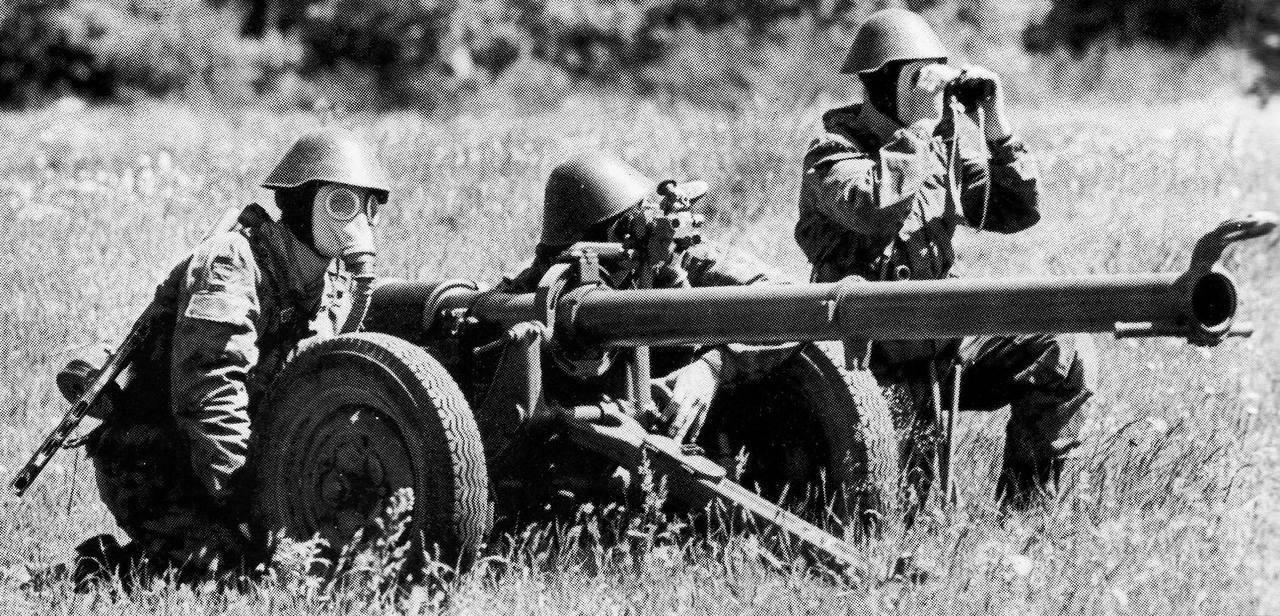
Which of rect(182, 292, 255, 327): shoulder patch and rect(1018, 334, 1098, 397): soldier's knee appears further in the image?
rect(1018, 334, 1098, 397): soldier's knee

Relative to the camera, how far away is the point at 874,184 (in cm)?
639

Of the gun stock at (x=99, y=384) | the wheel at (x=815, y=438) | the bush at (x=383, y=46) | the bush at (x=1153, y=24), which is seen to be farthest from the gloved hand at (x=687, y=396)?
the bush at (x=383, y=46)

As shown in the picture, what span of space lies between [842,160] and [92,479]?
3.36 metres

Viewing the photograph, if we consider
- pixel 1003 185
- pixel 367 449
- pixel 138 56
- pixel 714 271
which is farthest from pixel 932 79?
pixel 138 56

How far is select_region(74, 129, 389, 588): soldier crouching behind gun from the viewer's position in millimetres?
6254

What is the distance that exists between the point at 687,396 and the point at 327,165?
135cm

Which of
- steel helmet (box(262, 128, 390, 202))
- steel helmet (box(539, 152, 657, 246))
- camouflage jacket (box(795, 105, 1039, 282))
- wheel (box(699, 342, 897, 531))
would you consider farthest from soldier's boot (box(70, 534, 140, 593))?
camouflage jacket (box(795, 105, 1039, 282))

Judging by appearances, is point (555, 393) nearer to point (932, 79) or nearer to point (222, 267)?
point (222, 267)

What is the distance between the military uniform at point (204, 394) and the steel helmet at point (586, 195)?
2.54 feet

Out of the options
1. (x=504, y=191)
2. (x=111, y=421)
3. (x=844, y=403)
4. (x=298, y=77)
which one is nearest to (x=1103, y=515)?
(x=844, y=403)

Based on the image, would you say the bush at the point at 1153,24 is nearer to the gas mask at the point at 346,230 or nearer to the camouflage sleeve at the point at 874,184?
the camouflage sleeve at the point at 874,184

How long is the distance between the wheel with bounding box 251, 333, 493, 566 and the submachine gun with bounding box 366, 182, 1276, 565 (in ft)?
0.91

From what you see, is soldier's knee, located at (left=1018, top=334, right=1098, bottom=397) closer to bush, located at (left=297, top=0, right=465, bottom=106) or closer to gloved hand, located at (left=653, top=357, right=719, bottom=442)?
gloved hand, located at (left=653, top=357, right=719, bottom=442)

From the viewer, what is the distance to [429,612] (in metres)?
5.93
